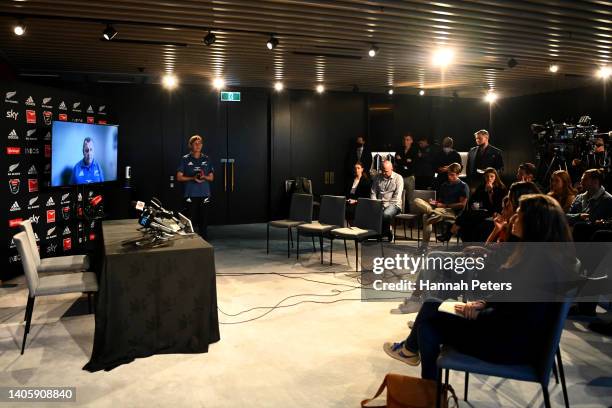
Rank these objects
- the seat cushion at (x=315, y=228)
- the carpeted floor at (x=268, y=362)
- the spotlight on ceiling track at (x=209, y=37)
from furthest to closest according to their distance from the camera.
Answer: the seat cushion at (x=315, y=228) < the spotlight on ceiling track at (x=209, y=37) < the carpeted floor at (x=268, y=362)

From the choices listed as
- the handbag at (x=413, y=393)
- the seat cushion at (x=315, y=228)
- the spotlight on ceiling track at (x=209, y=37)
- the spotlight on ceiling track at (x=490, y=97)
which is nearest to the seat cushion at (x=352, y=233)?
the seat cushion at (x=315, y=228)

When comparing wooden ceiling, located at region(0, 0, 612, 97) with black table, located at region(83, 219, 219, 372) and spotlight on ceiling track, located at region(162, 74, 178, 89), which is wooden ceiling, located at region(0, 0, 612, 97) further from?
black table, located at region(83, 219, 219, 372)

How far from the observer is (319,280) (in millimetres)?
5555

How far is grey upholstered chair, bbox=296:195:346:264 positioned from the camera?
20.5 ft

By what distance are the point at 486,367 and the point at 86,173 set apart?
613 cm

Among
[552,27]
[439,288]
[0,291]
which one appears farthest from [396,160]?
[0,291]

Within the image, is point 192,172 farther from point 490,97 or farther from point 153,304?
point 490,97

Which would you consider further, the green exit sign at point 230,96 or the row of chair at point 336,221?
the green exit sign at point 230,96

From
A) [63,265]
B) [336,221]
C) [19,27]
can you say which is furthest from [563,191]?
[19,27]

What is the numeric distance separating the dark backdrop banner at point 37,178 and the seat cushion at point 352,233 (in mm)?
2740

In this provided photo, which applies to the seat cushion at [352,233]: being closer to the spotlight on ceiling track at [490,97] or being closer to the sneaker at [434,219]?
the sneaker at [434,219]

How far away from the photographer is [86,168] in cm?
684

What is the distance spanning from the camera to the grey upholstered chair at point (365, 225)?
5797 mm

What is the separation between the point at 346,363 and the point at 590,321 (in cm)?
233
